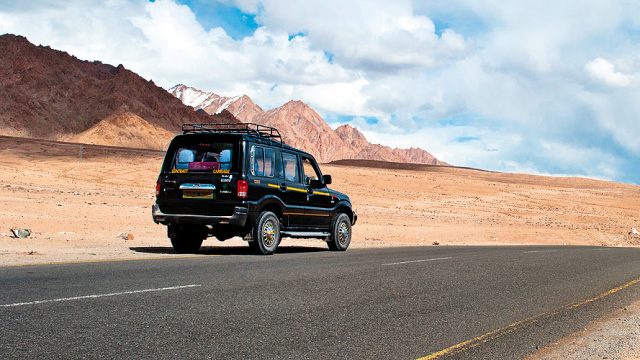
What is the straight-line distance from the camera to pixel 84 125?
124500mm

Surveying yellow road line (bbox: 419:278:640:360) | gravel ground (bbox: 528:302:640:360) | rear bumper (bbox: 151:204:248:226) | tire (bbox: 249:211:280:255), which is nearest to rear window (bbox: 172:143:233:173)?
rear bumper (bbox: 151:204:248:226)

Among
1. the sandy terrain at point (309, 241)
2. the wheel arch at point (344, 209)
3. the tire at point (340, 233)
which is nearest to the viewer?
the tire at point (340, 233)

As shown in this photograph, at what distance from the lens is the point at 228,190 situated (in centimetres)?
1359

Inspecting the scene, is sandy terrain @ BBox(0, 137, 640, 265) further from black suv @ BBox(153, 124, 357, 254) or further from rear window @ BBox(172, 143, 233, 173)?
rear window @ BBox(172, 143, 233, 173)

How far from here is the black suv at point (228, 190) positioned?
537 inches

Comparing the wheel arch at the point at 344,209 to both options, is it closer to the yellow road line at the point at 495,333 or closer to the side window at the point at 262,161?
the side window at the point at 262,161

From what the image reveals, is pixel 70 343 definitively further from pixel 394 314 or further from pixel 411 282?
pixel 411 282

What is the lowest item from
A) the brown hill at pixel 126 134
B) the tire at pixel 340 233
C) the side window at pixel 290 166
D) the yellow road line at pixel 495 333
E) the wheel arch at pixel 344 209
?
the yellow road line at pixel 495 333

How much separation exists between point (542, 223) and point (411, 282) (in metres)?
35.5

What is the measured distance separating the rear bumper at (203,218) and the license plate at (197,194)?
0.39m

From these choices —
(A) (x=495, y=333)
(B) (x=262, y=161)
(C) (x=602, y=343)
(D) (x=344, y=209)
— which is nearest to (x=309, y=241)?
(D) (x=344, y=209)

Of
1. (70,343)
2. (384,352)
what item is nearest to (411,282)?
(384,352)

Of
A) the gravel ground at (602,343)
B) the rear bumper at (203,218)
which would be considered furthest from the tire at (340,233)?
the gravel ground at (602,343)

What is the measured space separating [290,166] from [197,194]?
256 centimetres
